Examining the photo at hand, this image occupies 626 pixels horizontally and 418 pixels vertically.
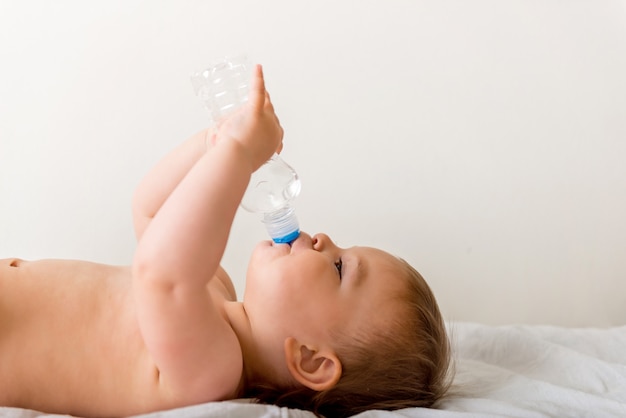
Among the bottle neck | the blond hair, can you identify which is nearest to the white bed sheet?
the blond hair

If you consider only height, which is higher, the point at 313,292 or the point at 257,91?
the point at 257,91

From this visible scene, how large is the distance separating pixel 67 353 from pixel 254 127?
44 centimetres

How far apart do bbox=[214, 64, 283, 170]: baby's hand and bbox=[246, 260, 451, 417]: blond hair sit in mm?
316

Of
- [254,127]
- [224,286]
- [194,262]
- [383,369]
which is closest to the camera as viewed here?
[194,262]

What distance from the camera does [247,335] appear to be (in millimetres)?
1128

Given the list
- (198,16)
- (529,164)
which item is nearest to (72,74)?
(198,16)

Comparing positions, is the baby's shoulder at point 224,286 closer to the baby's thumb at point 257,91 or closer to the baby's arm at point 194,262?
the baby's arm at point 194,262

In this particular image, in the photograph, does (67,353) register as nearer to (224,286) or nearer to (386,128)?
(224,286)

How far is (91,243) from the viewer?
1.58 metres

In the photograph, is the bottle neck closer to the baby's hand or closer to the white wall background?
the baby's hand

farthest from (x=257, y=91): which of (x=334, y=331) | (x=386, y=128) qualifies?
(x=386, y=128)

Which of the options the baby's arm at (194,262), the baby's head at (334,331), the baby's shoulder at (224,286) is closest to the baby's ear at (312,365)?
the baby's head at (334,331)

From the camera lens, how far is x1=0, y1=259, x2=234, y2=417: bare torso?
3.42 feet

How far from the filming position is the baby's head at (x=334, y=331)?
1093 mm
